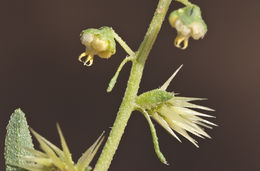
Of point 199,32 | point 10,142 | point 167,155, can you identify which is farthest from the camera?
point 167,155

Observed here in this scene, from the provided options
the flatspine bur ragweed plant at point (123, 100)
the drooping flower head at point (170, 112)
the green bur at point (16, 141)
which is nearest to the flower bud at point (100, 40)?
the flatspine bur ragweed plant at point (123, 100)

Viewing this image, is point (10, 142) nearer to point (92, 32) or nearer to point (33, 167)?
point (33, 167)

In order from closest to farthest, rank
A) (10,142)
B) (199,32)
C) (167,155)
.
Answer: (199,32) < (10,142) < (167,155)

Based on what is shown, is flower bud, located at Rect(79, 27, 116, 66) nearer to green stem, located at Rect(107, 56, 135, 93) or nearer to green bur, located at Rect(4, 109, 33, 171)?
green stem, located at Rect(107, 56, 135, 93)

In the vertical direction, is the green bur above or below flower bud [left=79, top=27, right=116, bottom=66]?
below

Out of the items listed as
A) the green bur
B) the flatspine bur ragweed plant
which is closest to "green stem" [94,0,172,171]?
the flatspine bur ragweed plant

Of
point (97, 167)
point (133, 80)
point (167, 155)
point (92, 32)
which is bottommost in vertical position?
point (167, 155)

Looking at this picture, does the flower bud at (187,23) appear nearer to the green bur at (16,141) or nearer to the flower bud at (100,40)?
the flower bud at (100,40)

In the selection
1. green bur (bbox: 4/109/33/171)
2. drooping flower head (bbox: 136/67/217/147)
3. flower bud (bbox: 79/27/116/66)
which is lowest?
drooping flower head (bbox: 136/67/217/147)

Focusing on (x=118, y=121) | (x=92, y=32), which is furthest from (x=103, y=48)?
(x=118, y=121)
